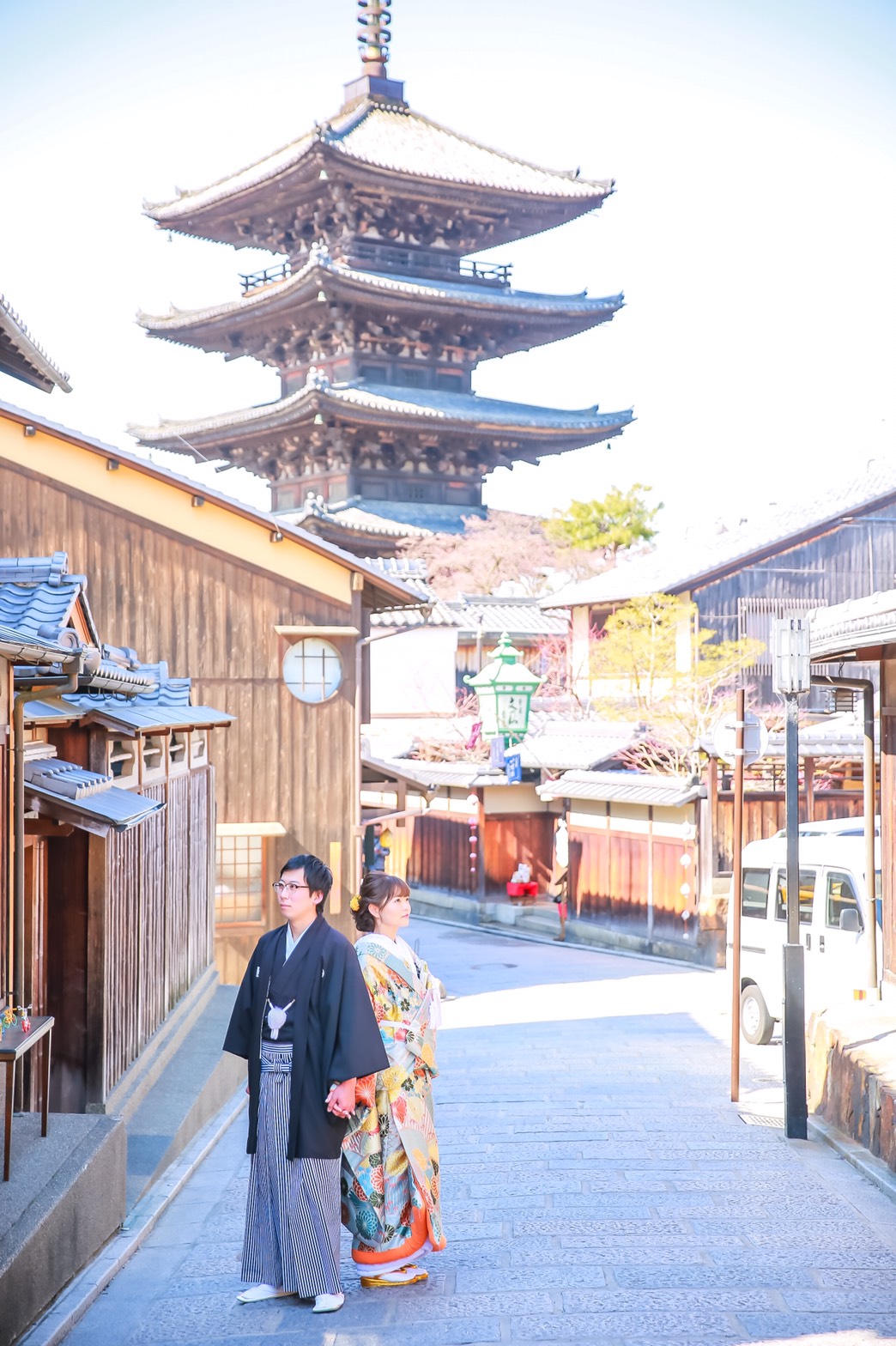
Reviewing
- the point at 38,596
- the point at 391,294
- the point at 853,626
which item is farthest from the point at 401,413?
the point at 38,596

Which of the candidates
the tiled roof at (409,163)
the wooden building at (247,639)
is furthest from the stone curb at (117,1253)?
the tiled roof at (409,163)

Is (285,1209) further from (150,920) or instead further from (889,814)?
(889,814)

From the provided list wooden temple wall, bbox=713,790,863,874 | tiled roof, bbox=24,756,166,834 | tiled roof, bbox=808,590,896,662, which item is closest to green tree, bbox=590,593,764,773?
wooden temple wall, bbox=713,790,863,874

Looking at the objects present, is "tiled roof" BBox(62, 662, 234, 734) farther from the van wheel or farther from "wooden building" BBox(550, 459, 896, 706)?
"wooden building" BBox(550, 459, 896, 706)

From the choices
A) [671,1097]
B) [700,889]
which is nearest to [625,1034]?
[671,1097]

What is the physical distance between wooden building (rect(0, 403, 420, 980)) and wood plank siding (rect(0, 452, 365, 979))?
0.01m

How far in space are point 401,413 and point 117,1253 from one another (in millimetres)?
24004

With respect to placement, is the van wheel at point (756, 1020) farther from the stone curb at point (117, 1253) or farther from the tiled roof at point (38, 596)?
the tiled roof at point (38, 596)

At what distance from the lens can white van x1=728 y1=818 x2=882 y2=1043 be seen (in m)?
10.9

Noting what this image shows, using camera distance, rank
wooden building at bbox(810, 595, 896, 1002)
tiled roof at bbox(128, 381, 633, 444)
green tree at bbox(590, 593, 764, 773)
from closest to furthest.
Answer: wooden building at bbox(810, 595, 896, 1002) < green tree at bbox(590, 593, 764, 773) < tiled roof at bbox(128, 381, 633, 444)

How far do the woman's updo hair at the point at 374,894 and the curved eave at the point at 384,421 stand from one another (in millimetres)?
22664

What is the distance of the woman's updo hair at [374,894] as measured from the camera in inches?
205

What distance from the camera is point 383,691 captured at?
29.7 meters

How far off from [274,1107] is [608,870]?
16837mm
